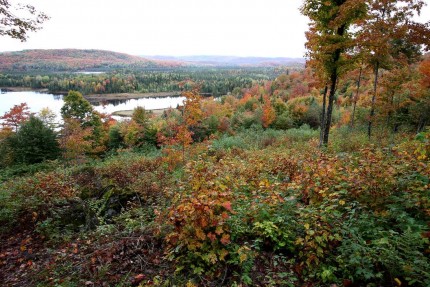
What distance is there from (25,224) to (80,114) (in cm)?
Answer: 3565

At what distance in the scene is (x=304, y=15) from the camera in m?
11.8

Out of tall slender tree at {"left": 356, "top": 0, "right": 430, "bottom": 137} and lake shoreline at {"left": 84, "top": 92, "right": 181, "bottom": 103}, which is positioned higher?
tall slender tree at {"left": 356, "top": 0, "right": 430, "bottom": 137}

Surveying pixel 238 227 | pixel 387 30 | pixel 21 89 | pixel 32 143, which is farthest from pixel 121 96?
pixel 238 227

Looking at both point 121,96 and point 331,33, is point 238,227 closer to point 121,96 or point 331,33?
point 331,33

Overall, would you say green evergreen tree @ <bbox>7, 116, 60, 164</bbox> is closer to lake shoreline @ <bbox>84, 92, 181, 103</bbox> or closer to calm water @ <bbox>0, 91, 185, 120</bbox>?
calm water @ <bbox>0, 91, 185, 120</bbox>

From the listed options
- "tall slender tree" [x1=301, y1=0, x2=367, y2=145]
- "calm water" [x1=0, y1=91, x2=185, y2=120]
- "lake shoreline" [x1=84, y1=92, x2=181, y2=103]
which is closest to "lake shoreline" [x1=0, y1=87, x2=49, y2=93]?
"calm water" [x1=0, y1=91, x2=185, y2=120]

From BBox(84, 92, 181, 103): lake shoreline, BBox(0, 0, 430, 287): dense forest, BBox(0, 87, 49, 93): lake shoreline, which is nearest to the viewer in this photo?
BBox(0, 0, 430, 287): dense forest

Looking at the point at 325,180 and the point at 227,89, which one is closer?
the point at 325,180

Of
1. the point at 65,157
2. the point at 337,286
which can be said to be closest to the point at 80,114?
the point at 65,157

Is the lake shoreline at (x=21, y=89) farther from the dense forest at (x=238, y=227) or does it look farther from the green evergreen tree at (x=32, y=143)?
the dense forest at (x=238, y=227)

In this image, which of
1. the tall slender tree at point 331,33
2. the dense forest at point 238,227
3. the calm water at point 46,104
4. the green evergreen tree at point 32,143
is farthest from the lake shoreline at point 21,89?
the tall slender tree at point 331,33

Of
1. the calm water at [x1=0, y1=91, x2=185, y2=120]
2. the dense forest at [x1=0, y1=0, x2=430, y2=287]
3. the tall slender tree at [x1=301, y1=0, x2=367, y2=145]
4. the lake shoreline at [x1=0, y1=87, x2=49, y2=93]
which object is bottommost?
the calm water at [x1=0, y1=91, x2=185, y2=120]

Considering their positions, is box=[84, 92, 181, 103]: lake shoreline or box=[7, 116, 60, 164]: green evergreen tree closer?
box=[7, 116, 60, 164]: green evergreen tree

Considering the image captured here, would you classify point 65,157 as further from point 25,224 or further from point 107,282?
point 107,282
